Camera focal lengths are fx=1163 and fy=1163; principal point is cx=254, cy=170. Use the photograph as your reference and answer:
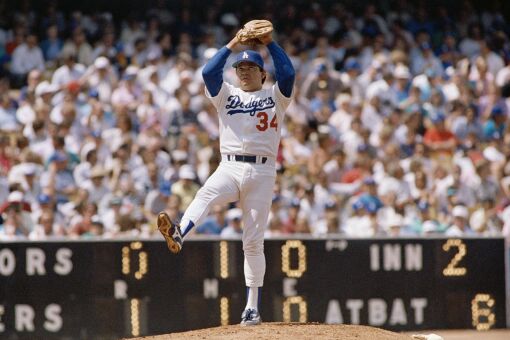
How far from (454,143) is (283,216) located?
3.61 meters

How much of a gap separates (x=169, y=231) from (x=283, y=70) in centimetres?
147

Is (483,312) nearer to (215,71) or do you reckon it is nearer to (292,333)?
(292,333)

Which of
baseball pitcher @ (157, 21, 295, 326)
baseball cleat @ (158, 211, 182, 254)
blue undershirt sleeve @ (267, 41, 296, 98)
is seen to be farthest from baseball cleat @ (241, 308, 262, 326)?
blue undershirt sleeve @ (267, 41, 296, 98)

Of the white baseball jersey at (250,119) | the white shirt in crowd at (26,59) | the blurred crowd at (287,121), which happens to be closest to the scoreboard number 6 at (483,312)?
the blurred crowd at (287,121)

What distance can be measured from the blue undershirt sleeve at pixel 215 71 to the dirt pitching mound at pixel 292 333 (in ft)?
5.76

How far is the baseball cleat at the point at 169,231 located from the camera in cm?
790

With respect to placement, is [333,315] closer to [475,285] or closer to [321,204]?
[475,285]

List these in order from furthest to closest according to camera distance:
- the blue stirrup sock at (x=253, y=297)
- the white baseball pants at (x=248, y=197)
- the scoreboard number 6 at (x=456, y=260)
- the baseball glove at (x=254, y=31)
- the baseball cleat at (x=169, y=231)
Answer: the scoreboard number 6 at (x=456, y=260), the blue stirrup sock at (x=253, y=297), the white baseball pants at (x=248, y=197), the baseball glove at (x=254, y=31), the baseball cleat at (x=169, y=231)

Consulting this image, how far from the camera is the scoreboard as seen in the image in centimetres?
1080

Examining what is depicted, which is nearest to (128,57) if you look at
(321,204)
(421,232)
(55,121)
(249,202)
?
(55,121)

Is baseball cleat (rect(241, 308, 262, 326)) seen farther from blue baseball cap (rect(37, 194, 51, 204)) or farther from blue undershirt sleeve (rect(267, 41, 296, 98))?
blue baseball cap (rect(37, 194, 51, 204))

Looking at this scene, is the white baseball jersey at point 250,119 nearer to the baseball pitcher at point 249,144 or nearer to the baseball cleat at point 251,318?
the baseball pitcher at point 249,144

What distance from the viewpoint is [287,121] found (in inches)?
618

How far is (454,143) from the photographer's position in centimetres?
1559
